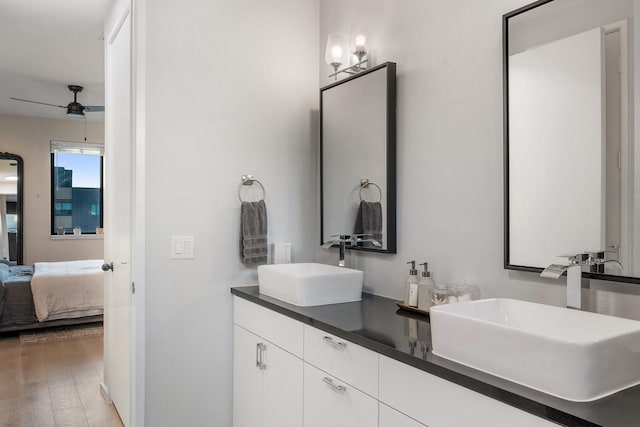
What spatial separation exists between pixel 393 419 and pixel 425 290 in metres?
0.55

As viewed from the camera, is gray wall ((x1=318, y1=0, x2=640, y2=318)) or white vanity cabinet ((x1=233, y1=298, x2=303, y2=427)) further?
white vanity cabinet ((x1=233, y1=298, x2=303, y2=427))

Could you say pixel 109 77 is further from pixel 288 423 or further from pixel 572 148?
pixel 572 148

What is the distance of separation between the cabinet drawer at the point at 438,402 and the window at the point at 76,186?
275 inches

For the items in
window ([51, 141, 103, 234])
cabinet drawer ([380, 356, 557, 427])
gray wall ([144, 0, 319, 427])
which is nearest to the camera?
cabinet drawer ([380, 356, 557, 427])

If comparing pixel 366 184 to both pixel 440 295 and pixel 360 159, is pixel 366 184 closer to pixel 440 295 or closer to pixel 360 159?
pixel 360 159

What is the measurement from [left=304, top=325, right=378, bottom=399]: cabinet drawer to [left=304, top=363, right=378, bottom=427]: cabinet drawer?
3cm

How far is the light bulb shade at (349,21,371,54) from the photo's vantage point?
226 cm

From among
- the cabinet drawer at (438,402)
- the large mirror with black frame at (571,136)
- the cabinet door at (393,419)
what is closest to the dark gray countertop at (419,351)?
the cabinet drawer at (438,402)

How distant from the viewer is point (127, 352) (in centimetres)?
244

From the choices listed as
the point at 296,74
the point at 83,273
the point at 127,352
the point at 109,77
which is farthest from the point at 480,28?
the point at 83,273

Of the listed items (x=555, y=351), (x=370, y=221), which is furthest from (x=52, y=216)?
(x=555, y=351)

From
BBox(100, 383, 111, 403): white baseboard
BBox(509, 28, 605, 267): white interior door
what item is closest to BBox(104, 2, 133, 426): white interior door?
BBox(100, 383, 111, 403): white baseboard

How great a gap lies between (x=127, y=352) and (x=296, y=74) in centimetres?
177

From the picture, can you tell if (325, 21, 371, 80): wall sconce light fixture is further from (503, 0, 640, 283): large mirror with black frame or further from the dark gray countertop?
the dark gray countertop
